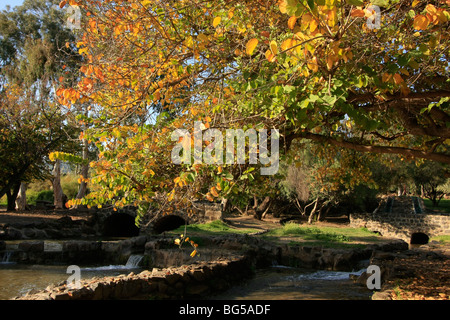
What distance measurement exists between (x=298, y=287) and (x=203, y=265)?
8.69 ft

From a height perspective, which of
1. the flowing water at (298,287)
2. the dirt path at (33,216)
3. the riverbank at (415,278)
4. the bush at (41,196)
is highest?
the bush at (41,196)

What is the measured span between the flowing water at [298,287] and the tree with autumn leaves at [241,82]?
4.04 metres

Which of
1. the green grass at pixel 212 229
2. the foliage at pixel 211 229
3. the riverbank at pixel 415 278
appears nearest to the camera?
the riverbank at pixel 415 278

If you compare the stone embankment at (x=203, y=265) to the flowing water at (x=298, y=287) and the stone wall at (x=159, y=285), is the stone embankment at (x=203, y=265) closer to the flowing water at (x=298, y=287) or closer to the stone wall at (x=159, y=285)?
the stone wall at (x=159, y=285)

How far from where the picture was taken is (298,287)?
33.8ft

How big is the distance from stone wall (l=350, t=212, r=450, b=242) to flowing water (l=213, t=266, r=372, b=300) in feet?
41.9

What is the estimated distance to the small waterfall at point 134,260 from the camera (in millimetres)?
14183

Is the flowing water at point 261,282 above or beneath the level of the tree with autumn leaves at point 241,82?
beneath

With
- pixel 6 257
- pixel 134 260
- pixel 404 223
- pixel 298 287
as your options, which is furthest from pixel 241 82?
pixel 404 223

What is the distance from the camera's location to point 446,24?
500cm

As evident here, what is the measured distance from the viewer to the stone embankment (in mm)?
7688

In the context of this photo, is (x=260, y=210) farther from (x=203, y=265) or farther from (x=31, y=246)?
(x=203, y=265)

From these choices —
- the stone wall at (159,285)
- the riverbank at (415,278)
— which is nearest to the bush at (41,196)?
the stone wall at (159,285)
